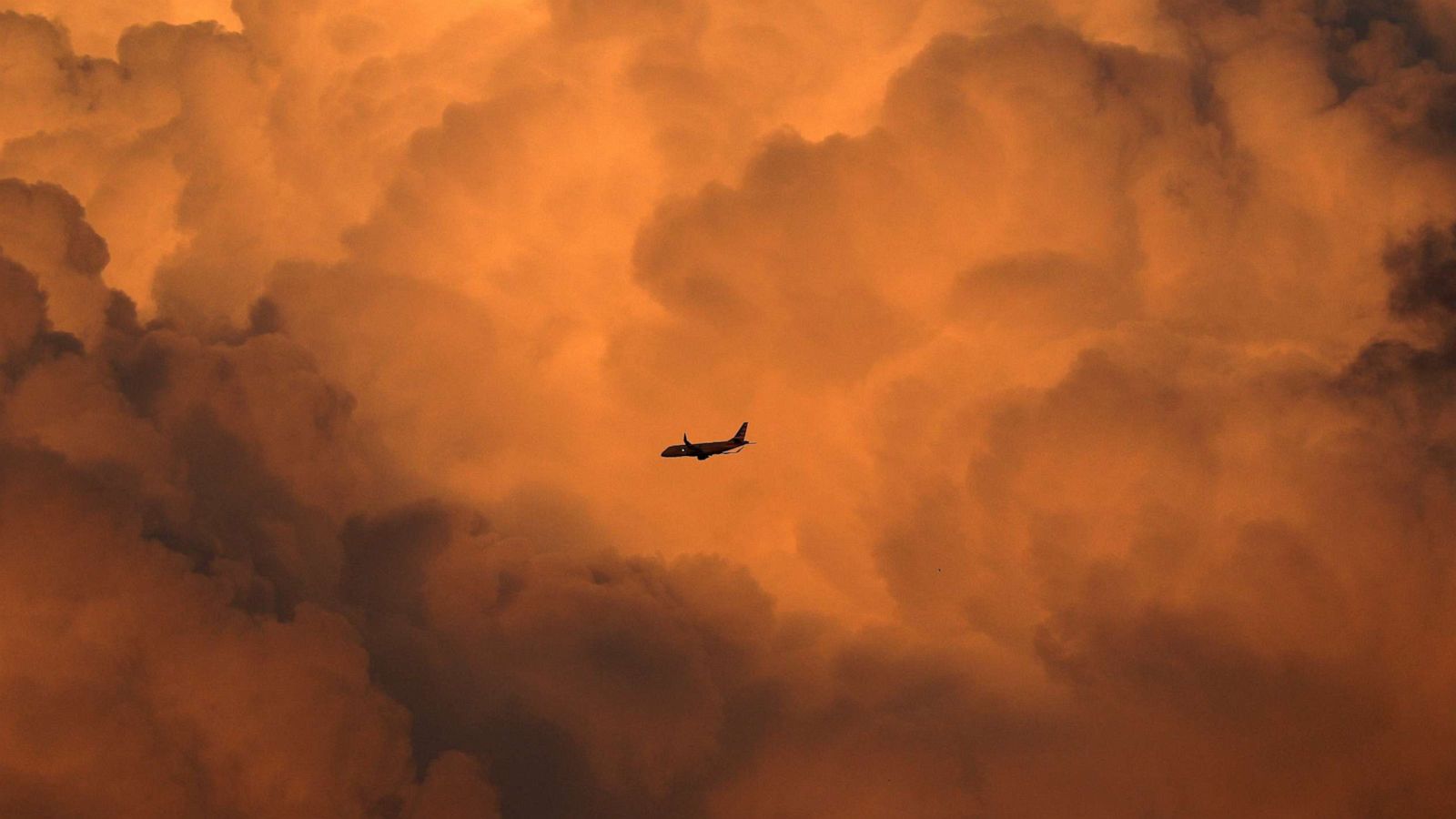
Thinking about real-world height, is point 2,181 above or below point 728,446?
above

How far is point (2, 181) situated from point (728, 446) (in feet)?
347

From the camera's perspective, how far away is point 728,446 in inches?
5108

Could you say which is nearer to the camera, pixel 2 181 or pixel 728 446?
pixel 728 446

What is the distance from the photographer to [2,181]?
457 ft
